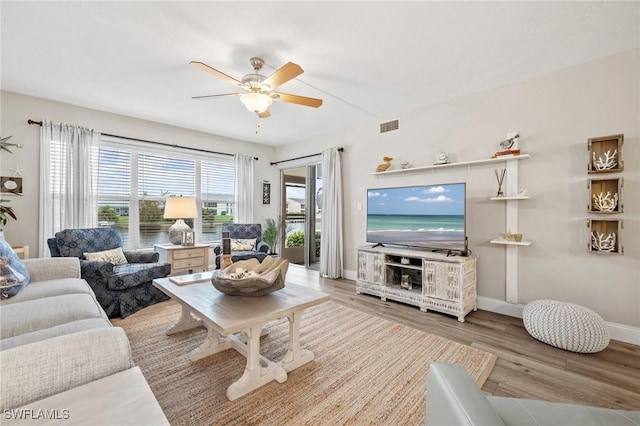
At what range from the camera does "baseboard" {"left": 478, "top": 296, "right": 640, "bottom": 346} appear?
238 centimetres

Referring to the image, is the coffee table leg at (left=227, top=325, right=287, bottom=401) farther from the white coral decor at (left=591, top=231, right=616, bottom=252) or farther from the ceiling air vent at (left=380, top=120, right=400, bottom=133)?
the ceiling air vent at (left=380, top=120, right=400, bottom=133)

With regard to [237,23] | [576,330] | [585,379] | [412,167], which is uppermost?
[237,23]

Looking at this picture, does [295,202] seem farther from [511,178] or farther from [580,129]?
[580,129]

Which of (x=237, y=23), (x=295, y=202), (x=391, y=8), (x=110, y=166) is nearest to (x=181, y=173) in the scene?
(x=110, y=166)

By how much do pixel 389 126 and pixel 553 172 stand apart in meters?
2.05

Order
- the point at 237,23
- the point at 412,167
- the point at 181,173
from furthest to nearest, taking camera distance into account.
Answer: the point at 181,173 → the point at 412,167 → the point at 237,23

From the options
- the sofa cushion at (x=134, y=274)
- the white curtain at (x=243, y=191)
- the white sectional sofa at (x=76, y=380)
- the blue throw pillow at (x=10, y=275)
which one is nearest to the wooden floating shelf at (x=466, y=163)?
the white curtain at (x=243, y=191)

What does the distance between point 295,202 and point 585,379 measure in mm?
4957

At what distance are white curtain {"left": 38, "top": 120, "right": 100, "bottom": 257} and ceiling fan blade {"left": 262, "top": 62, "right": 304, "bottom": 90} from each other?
9.87 feet

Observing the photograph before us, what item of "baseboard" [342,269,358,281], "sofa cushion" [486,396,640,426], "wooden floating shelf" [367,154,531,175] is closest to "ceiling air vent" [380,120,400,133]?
"wooden floating shelf" [367,154,531,175]

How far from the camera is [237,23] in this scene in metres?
2.05

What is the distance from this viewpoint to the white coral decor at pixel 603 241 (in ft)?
7.95

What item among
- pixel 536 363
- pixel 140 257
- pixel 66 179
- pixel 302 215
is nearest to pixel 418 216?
pixel 536 363

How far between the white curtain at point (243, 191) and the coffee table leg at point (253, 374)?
3752 millimetres
